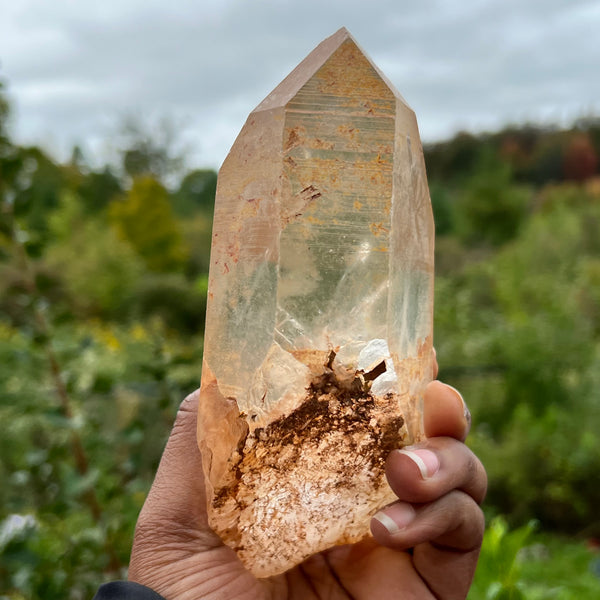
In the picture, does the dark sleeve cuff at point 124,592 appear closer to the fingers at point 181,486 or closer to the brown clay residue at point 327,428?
the fingers at point 181,486

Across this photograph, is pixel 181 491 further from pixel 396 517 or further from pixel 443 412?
pixel 443 412

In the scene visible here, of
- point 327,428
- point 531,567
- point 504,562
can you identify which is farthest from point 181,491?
point 531,567

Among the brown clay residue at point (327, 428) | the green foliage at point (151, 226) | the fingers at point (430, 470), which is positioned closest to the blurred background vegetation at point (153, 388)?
the green foliage at point (151, 226)

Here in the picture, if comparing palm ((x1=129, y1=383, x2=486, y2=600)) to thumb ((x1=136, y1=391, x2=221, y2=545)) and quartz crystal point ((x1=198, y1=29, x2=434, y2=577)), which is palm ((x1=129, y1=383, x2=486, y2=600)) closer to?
thumb ((x1=136, y1=391, x2=221, y2=545))

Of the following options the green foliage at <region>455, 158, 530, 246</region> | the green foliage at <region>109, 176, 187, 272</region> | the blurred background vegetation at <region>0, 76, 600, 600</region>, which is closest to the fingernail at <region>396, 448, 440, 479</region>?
the blurred background vegetation at <region>0, 76, 600, 600</region>

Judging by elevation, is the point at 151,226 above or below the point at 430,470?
above

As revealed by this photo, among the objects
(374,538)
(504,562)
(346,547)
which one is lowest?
(504,562)
